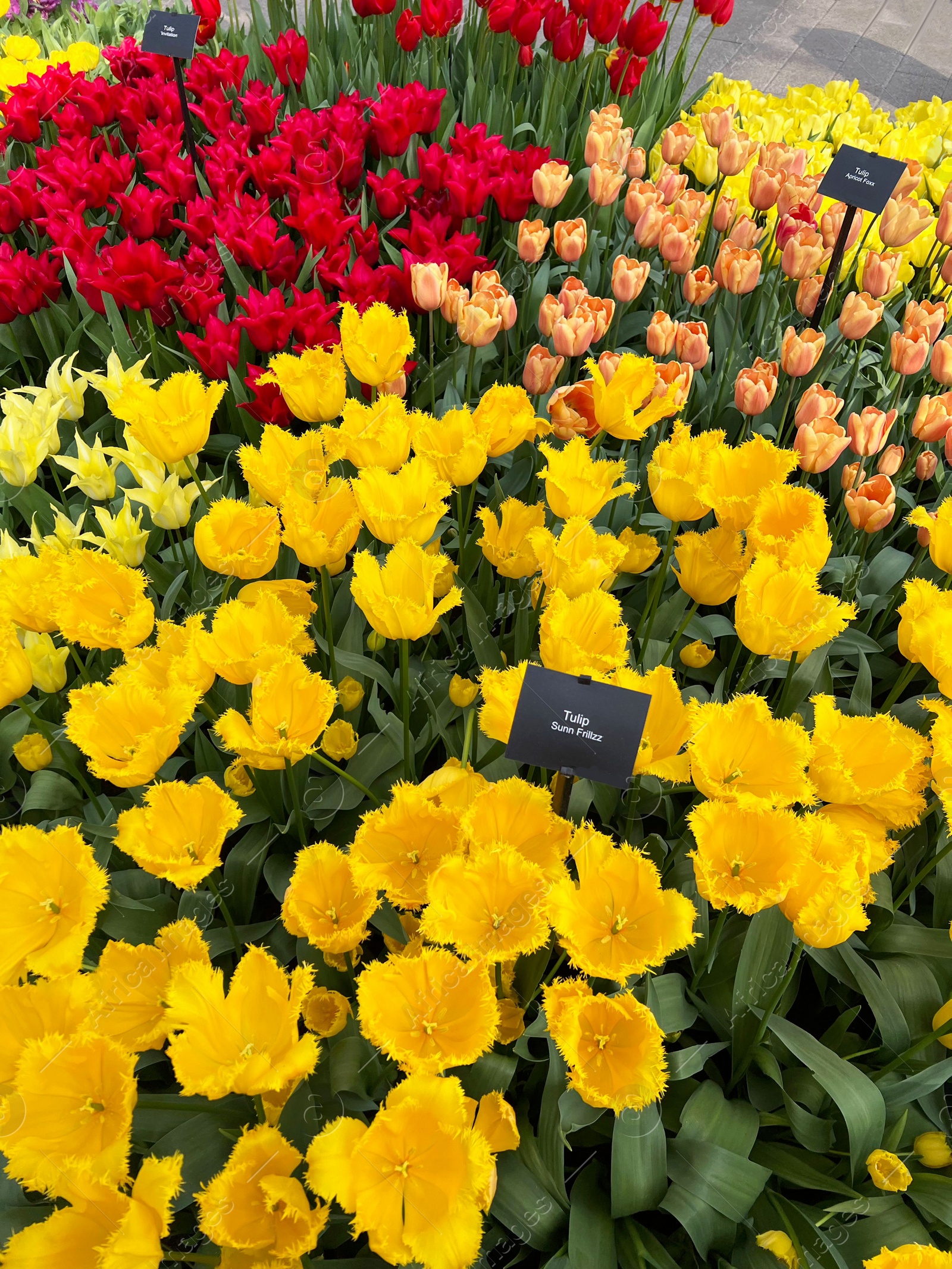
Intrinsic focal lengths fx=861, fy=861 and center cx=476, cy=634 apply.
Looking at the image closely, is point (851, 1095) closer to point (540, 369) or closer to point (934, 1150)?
point (934, 1150)

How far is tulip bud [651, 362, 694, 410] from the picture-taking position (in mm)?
1527

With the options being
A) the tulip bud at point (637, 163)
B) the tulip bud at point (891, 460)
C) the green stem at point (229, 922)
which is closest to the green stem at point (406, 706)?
the green stem at point (229, 922)

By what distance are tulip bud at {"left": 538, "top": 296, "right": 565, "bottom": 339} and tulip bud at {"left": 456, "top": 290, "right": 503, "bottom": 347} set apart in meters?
0.10

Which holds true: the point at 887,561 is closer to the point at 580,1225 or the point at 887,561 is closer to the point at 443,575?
the point at 443,575

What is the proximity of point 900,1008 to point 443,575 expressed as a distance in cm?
92

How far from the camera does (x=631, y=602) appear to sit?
1745 millimetres

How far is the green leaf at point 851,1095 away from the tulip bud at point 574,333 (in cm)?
125

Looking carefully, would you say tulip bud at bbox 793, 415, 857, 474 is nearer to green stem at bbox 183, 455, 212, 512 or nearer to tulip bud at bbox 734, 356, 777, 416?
tulip bud at bbox 734, 356, 777, 416

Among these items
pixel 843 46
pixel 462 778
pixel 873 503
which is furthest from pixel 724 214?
pixel 843 46

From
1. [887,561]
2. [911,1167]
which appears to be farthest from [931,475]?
[911,1167]

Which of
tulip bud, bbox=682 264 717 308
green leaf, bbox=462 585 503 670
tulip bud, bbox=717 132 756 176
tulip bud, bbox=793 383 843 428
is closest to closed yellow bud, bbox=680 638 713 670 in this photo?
green leaf, bbox=462 585 503 670

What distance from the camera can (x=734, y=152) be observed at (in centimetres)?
224

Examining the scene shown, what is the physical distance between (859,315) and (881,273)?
Result: 175 mm

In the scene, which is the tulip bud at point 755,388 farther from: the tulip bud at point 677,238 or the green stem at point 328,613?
the green stem at point 328,613
